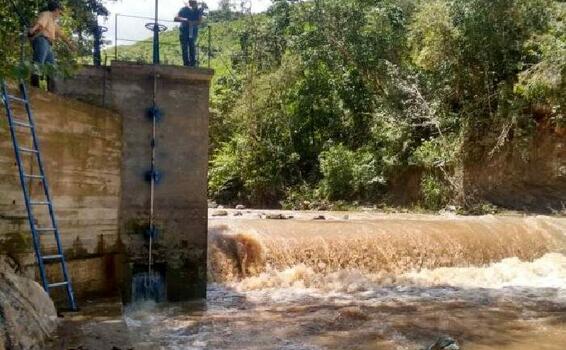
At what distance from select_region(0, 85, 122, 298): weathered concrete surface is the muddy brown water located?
103cm

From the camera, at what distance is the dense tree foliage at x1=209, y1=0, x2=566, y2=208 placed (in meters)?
20.4

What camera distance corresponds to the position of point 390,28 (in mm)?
25828

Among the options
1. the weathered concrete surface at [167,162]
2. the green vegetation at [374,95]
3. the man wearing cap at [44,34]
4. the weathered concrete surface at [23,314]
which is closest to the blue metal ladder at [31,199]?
the weathered concrete surface at [23,314]

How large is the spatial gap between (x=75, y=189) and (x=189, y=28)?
3534 millimetres

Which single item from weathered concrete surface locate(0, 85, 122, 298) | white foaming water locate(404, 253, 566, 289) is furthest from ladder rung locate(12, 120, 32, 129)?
white foaming water locate(404, 253, 566, 289)

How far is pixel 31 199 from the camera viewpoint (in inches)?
297

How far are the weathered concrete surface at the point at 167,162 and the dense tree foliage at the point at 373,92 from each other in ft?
42.8

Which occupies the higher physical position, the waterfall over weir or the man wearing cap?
the man wearing cap

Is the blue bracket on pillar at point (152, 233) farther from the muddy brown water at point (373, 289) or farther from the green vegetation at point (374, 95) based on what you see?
the green vegetation at point (374, 95)

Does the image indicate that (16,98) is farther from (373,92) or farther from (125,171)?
(373,92)

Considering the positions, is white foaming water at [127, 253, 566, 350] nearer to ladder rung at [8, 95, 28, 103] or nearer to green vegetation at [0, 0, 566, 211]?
ladder rung at [8, 95, 28, 103]

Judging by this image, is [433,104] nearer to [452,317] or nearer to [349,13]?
[349,13]

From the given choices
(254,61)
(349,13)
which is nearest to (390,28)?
(349,13)

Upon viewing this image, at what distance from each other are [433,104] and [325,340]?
53.9 feet
